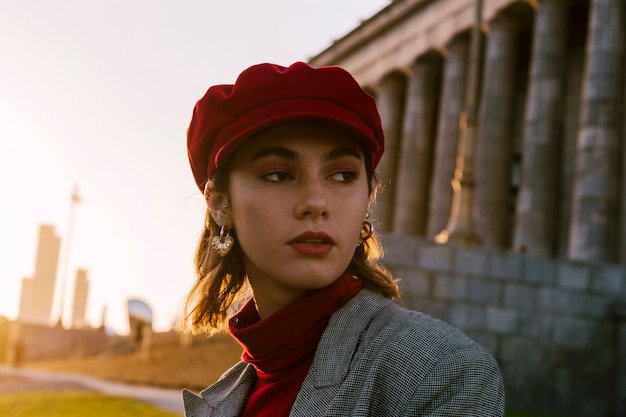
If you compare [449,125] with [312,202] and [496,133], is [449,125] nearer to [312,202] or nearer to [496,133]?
[496,133]

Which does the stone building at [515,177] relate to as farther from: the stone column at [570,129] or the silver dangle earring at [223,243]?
the silver dangle earring at [223,243]

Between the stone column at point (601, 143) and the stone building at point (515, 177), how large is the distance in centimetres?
5

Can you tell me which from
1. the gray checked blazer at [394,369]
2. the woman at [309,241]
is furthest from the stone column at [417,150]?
the gray checked blazer at [394,369]

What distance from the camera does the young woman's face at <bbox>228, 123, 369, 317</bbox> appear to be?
3137mm

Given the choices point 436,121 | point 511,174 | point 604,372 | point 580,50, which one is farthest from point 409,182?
point 604,372

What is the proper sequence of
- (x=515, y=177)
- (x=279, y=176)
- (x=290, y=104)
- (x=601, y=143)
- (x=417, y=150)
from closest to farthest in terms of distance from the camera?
(x=290, y=104), (x=279, y=176), (x=601, y=143), (x=515, y=177), (x=417, y=150)

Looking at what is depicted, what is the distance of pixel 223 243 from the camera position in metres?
3.64

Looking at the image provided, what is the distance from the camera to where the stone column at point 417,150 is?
48.7 meters

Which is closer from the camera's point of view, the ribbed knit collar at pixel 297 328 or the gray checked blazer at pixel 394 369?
the gray checked blazer at pixel 394 369

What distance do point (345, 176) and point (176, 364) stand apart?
32.5 meters

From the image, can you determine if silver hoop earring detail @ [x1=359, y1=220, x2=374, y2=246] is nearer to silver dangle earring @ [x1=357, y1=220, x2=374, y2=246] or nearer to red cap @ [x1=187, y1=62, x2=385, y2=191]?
silver dangle earring @ [x1=357, y1=220, x2=374, y2=246]

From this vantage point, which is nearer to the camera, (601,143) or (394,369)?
(394,369)

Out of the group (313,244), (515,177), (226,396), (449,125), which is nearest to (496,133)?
(515,177)

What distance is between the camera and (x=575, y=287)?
22375 mm
